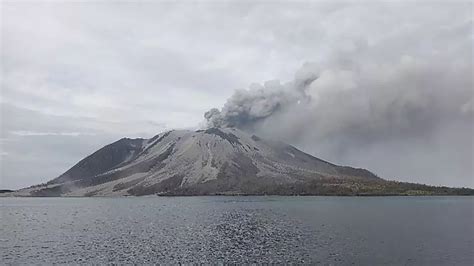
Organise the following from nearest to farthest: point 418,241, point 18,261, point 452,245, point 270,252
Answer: point 18,261
point 270,252
point 452,245
point 418,241

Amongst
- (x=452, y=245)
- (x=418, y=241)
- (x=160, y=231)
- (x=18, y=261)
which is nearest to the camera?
(x=18, y=261)

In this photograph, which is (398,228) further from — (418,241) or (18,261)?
(18,261)

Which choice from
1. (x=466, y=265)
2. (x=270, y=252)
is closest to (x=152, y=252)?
(x=270, y=252)

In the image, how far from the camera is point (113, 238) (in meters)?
60.7

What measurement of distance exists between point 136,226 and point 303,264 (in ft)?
142

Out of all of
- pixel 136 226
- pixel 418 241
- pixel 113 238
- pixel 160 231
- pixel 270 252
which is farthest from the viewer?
pixel 136 226

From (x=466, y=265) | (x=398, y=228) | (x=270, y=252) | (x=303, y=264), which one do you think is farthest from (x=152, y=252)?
(x=398, y=228)

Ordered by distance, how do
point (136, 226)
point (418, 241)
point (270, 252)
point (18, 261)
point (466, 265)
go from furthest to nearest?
point (136, 226)
point (418, 241)
point (270, 252)
point (18, 261)
point (466, 265)

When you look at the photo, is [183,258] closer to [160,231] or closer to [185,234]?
[185,234]

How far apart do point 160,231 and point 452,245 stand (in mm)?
39174

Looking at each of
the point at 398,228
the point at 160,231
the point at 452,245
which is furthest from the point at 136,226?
the point at 452,245

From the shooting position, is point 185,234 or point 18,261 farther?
point 185,234

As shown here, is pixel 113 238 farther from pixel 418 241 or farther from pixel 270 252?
pixel 418 241

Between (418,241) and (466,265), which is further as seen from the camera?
(418,241)
